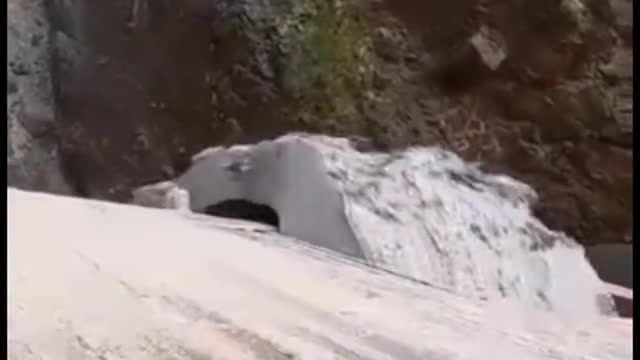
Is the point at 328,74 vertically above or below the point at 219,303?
above

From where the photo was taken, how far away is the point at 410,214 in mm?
1068

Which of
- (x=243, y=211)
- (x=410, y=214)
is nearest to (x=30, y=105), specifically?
(x=243, y=211)

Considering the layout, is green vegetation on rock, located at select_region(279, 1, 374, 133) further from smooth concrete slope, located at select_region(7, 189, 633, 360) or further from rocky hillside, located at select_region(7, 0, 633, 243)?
smooth concrete slope, located at select_region(7, 189, 633, 360)

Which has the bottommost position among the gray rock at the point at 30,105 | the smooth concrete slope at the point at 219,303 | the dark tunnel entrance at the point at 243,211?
the smooth concrete slope at the point at 219,303

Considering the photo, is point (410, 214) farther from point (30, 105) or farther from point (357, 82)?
point (30, 105)

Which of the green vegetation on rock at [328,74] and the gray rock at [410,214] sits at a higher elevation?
the green vegetation on rock at [328,74]

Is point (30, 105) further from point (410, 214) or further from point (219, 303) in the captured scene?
point (410, 214)

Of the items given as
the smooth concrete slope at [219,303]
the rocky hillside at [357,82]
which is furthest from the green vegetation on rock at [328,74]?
the smooth concrete slope at [219,303]

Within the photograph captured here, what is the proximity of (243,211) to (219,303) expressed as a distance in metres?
0.09

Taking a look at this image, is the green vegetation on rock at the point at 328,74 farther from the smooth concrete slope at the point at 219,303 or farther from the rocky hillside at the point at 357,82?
the smooth concrete slope at the point at 219,303

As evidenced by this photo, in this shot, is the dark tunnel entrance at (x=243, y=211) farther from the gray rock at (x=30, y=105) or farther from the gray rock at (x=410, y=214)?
the gray rock at (x=30, y=105)

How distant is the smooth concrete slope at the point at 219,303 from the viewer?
991 mm

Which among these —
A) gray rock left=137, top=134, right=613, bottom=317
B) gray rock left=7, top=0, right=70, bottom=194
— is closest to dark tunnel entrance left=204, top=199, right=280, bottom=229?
gray rock left=137, top=134, right=613, bottom=317

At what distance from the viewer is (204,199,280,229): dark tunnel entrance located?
1063 mm
